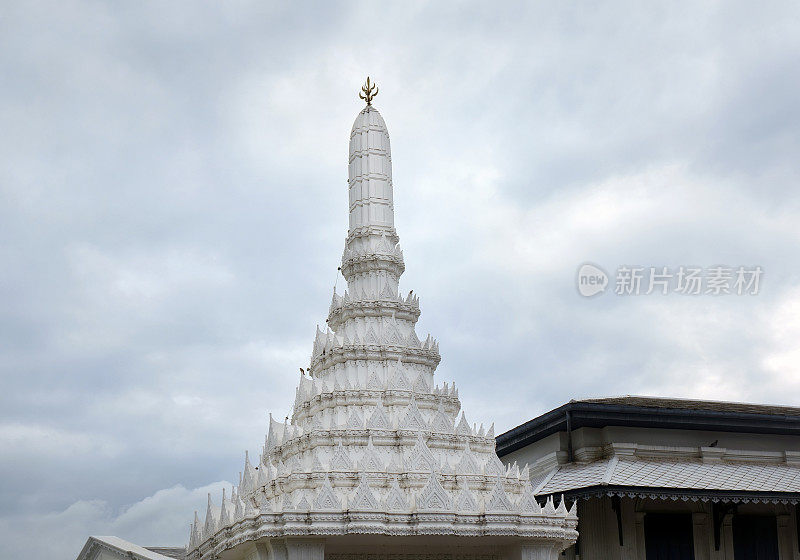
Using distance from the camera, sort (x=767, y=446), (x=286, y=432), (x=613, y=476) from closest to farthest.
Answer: (x=286, y=432) < (x=613, y=476) < (x=767, y=446)

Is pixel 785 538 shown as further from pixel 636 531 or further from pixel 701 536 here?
pixel 636 531

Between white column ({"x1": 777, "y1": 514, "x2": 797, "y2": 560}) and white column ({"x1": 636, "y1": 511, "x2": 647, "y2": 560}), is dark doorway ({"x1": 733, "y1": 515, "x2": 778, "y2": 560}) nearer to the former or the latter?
white column ({"x1": 777, "y1": 514, "x2": 797, "y2": 560})

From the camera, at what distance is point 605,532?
35312mm

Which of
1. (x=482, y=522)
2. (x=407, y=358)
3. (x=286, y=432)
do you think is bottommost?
(x=482, y=522)

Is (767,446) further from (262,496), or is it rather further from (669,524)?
(262,496)

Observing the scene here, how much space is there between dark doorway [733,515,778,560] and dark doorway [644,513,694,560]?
1.99 m

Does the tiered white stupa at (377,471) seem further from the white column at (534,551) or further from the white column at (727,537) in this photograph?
the white column at (727,537)

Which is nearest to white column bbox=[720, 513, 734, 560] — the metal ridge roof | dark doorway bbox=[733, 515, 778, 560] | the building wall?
the building wall

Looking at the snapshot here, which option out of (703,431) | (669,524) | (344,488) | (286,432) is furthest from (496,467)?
(703,431)

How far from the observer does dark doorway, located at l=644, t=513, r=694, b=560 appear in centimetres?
3566

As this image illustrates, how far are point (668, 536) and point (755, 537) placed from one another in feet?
12.2

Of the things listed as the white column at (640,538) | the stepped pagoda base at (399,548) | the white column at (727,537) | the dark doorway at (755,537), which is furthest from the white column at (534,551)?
the dark doorway at (755,537)

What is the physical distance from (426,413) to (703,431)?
531 inches

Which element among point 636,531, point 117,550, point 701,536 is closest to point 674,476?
point 636,531
